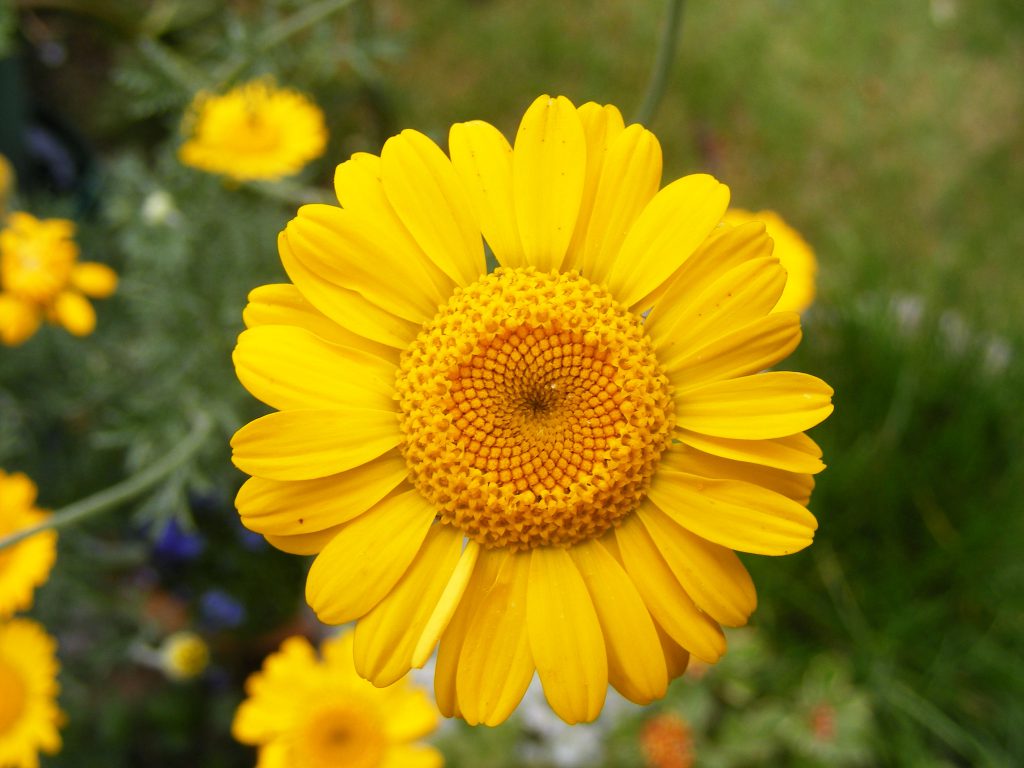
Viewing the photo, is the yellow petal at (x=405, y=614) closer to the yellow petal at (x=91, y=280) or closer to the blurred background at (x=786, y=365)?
the blurred background at (x=786, y=365)

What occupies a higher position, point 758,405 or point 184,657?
point 758,405

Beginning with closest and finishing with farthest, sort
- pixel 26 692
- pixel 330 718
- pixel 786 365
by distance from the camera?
1. pixel 330 718
2. pixel 26 692
3. pixel 786 365

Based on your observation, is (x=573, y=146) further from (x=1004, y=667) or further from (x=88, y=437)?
(x=1004, y=667)

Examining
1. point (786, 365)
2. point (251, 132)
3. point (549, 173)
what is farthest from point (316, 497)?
point (786, 365)

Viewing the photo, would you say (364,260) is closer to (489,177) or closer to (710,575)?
(489,177)

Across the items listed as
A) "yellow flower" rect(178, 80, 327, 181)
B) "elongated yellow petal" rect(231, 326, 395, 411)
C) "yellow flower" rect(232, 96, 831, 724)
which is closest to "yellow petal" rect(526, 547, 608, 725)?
"yellow flower" rect(232, 96, 831, 724)

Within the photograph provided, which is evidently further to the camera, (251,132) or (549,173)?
(251,132)

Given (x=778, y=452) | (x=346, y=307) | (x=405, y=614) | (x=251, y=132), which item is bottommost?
(x=251, y=132)

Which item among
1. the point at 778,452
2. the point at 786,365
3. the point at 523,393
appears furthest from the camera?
the point at 786,365

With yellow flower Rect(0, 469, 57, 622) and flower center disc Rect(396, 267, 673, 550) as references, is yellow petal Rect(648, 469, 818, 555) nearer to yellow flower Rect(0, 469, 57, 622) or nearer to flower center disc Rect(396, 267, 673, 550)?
flower center disc Rect(396, 267, 673, 550)
